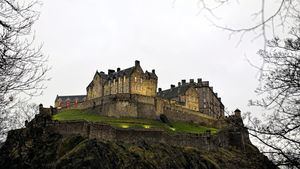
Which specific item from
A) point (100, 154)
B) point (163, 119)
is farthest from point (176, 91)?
point (100, 154)

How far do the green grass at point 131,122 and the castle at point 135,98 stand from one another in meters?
1.57

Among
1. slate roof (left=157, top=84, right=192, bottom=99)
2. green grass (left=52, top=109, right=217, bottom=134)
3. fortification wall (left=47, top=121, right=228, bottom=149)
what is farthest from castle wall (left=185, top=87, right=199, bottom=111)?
fortification wall (left=47, top=121, right=228, bottom=149)

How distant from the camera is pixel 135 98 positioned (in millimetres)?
61594

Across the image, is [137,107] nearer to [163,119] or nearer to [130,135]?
[163,119]

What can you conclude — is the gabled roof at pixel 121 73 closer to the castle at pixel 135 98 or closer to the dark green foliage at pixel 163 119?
the castle at pixel 135 98

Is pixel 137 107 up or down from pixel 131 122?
up

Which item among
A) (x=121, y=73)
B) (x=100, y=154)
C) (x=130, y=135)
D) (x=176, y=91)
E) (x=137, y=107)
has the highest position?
(x=121, y=73)

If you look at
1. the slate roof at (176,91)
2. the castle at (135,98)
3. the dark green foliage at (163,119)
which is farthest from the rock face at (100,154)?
the slate roof at (176,91)

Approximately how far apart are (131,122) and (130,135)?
24.4 feet

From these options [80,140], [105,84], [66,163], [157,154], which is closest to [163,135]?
[157,154]

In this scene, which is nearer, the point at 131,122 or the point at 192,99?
the point at 131,122

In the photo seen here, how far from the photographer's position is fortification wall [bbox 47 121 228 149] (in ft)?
152

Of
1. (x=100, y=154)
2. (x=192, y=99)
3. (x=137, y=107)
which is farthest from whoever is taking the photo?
(x=192, y=99)

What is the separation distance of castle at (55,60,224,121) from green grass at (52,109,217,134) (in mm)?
1570
